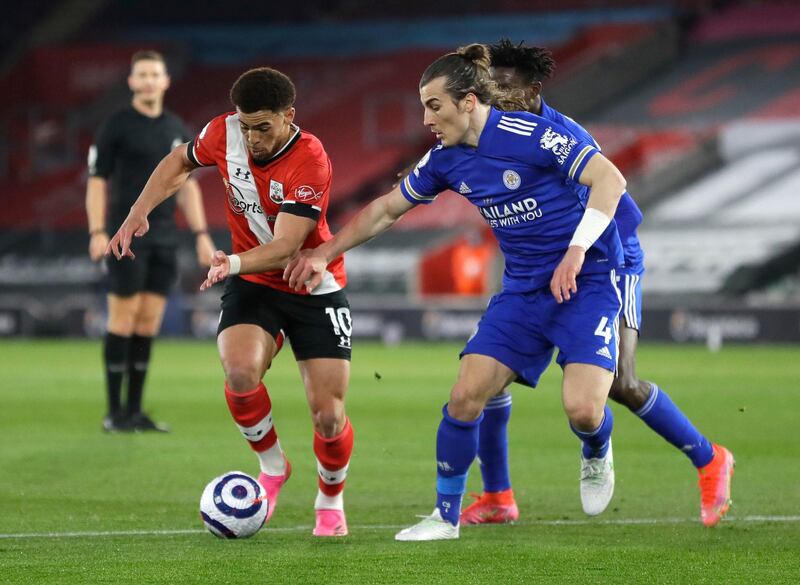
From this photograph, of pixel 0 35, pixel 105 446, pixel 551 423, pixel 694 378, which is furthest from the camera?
pixel 0 35

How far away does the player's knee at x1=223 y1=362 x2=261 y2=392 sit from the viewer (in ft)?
19.1

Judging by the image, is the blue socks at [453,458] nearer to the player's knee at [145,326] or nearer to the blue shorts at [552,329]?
the blue shorts at [552,329]

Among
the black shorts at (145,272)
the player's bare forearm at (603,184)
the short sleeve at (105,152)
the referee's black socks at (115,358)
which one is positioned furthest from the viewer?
the referee's black socks at (115,358)

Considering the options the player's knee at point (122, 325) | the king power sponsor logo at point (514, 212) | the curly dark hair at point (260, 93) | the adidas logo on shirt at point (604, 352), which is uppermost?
the curly dark hair at point (260, 93)

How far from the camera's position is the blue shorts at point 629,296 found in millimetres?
6047

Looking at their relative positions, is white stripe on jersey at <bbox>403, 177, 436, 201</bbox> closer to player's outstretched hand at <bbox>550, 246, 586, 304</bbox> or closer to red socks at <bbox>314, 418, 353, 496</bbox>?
player's outstretched hand at <bbox>550, 246, 586, 304</bbox>

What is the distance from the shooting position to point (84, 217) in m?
27.8

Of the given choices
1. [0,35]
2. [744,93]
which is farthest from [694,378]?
[0,35]

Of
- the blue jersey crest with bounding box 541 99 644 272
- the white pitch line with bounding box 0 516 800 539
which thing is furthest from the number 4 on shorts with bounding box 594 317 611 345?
the white pitch line with bounding box 0 516 800 539

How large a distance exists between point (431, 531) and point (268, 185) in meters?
1.55

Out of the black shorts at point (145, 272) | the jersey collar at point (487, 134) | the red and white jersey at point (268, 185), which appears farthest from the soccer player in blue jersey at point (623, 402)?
the black shorts at point (145, 272)

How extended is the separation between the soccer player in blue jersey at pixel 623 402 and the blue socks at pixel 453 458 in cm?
55

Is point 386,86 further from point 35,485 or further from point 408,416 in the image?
point 35,485

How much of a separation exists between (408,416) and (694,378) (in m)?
4.24
